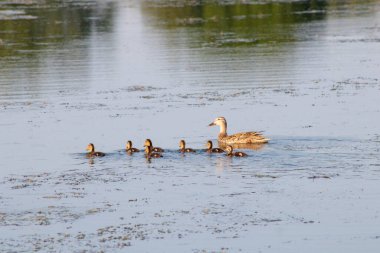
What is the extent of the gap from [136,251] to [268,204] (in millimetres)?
3321

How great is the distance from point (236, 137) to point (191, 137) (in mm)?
1320

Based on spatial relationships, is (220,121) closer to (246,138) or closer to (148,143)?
(246,138)

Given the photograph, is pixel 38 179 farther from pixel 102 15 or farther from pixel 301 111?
pixel 102 15

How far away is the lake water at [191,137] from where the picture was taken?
56.5 ft

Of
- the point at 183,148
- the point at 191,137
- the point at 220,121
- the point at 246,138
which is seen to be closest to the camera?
the point at 183,148

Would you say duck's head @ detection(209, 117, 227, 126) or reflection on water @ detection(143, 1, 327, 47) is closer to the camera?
duck's head @ detection(209, 117, 227, 126)

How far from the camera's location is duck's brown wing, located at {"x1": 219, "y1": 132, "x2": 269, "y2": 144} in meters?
24.3

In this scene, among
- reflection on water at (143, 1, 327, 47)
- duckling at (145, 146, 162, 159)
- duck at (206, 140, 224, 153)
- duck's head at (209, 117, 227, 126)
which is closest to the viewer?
duckling at (145, 146, 162, 159)

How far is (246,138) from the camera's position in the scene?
24.6 metres

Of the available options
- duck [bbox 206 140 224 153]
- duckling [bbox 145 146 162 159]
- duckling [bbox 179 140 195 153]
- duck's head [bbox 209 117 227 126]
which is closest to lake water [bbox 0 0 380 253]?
duckling [bbox 145 146 162 159]

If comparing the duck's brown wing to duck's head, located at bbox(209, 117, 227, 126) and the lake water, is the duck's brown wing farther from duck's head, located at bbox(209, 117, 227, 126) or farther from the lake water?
duck's head, located at bbox(209, 117, 227, 126)

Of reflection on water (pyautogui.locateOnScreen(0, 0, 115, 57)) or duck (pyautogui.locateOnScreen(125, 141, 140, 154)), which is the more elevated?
duck (pyautogui.locateOnScreen(125, 141, 140, 154))

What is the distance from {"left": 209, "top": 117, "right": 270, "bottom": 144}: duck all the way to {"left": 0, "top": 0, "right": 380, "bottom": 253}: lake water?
0.40 metres

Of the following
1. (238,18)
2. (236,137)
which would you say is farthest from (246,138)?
(238,18)
